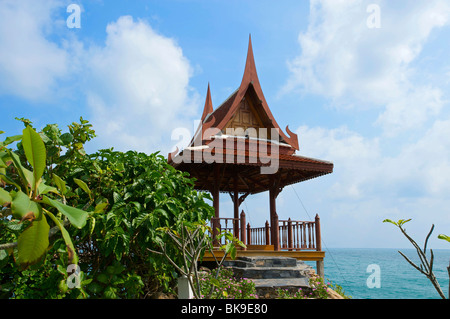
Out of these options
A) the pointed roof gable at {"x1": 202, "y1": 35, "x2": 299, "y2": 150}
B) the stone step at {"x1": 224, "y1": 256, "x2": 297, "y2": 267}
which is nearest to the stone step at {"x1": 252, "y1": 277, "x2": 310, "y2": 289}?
the stone step at {"x1": 224, "y1": 256, "x2": 297, "y2": 267}

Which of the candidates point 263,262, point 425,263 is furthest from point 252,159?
point 425,263

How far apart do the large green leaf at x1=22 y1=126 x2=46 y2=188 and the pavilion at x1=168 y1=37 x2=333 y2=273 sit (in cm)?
667

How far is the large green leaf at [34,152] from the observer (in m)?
2.26

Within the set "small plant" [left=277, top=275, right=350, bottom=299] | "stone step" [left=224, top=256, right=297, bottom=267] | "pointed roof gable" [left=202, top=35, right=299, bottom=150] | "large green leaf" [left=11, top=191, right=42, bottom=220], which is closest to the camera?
"large green leaf" [left=11, top=191, right=42, bottom=220]

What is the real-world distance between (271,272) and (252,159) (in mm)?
2977

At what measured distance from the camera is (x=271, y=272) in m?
8.20

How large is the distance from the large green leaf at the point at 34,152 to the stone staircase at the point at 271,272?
5.89m

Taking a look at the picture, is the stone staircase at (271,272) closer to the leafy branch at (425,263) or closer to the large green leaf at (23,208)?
the leafy branch at (425,263)

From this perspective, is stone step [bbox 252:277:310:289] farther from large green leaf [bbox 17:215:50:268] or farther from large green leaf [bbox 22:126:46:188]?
large green leaf [bbox 22:126:46:188]

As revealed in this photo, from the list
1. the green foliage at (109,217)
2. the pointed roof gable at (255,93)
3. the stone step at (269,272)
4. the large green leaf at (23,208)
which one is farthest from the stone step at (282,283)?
the large green leaf at (23,208)

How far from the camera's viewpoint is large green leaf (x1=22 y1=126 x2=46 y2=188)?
226 centimetres
